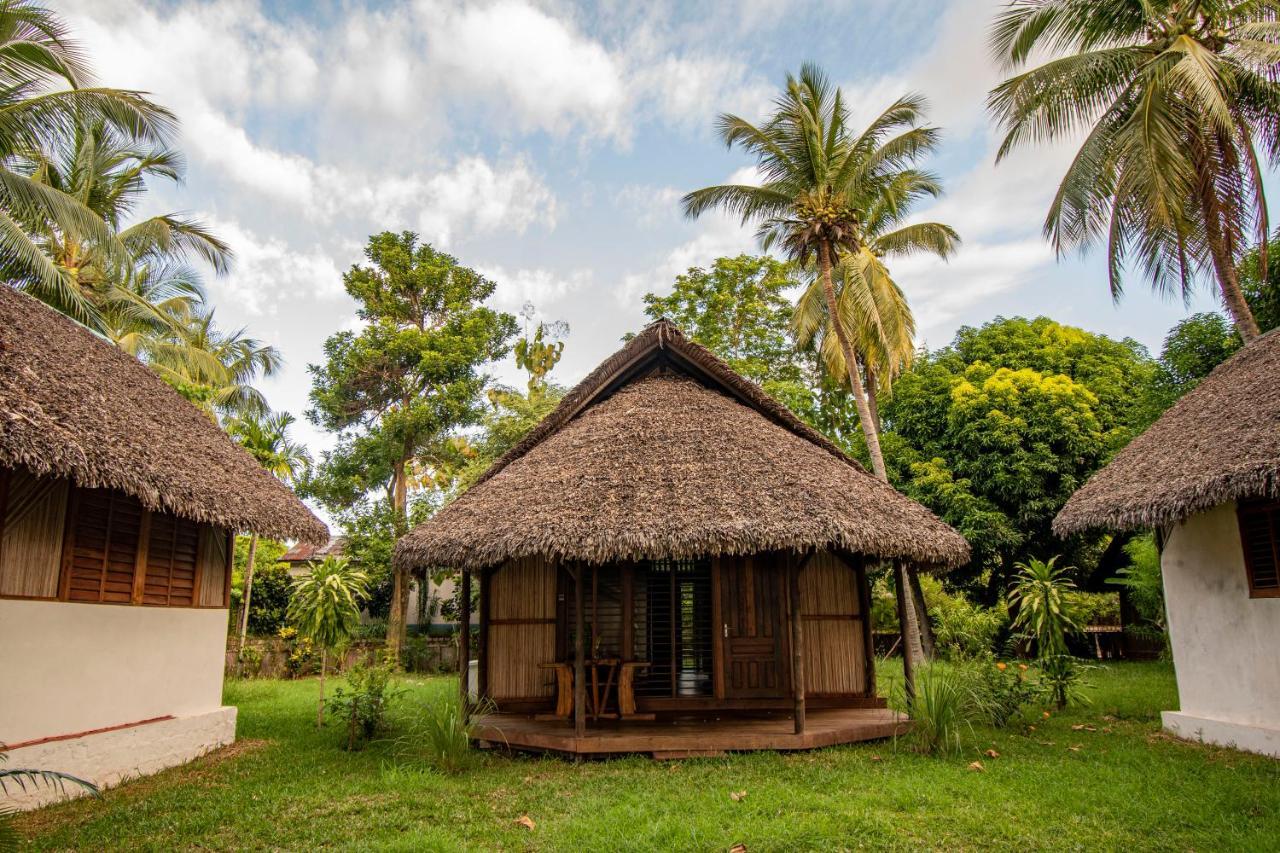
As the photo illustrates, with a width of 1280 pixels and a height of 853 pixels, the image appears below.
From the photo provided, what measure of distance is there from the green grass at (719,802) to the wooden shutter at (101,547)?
185 cm

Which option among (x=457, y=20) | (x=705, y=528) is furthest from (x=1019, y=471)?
(x=457, y=20)

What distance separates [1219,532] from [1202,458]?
3.38 ft

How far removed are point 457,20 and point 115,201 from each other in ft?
33.6

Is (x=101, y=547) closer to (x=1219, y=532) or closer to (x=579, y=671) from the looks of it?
(x=579, y=671)

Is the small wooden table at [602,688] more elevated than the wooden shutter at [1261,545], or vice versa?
the wooden shutter at [1261,545]

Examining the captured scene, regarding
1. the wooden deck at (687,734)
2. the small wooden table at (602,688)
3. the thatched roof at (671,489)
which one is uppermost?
the thatched roof at (671,489)

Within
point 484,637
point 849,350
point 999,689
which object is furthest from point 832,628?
point 849,350

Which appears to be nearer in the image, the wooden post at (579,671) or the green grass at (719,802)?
the green grass at (719,802)

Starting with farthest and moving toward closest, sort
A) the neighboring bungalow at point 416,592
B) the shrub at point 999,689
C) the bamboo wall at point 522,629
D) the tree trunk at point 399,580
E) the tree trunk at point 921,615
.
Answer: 1. the neighboring bungalow at point 416,592
2. the tree trunk at point 399,580
3. the tree trunk at point 921,615
4. the bamboo wall at point 522,629
5. the shrub at point 999,689

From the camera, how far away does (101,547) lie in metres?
7.41

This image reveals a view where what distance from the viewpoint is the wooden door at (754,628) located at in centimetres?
967

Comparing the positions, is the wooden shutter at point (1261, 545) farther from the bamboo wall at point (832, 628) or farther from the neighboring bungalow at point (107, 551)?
the neighboring bungalow at point (107, 551)

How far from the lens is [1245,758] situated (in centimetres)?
742

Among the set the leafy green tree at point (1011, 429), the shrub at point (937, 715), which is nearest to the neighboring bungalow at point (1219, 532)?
the shrub at point (937, 715)
